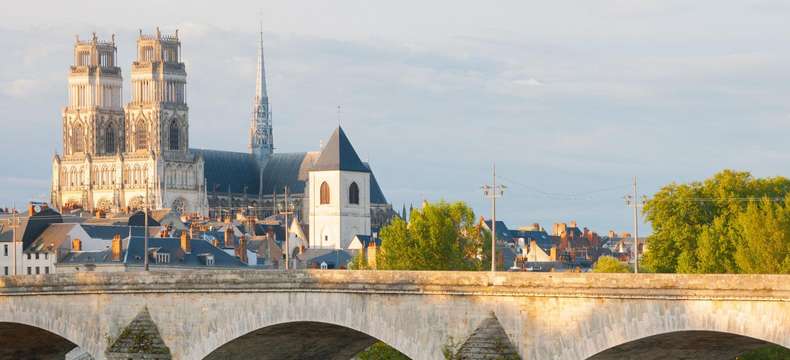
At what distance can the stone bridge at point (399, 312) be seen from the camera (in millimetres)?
45031

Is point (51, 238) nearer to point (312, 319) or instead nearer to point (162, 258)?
point (162, 258)

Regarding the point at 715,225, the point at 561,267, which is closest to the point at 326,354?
the point at 715,225

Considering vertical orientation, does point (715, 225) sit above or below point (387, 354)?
above

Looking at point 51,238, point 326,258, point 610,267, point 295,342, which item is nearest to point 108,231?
point 51,238

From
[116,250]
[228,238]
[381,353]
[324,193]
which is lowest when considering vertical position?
[381,353]

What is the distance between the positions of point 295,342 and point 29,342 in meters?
11.7

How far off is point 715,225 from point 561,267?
6649 cm

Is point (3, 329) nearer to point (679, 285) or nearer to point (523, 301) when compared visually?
point (523, 301)

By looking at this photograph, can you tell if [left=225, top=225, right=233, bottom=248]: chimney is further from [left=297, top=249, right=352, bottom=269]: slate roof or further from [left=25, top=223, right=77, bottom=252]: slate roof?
[left=25, top=223, right=77, bottom=252]: slate roof

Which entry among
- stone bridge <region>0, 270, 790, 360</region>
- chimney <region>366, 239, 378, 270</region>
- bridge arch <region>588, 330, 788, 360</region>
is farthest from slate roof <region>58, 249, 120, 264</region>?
bridge arch <region>588, 330, 788, 360</region>

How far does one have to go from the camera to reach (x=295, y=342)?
5631 cm

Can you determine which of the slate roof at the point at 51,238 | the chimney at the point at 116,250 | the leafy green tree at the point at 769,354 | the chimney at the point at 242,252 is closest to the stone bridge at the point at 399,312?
the leafy green tree at the point at 769,354

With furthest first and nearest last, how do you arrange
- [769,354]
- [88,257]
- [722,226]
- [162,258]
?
[88,257] → [162,258] → [722,226] → [769,354]

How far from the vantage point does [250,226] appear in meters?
187
